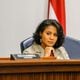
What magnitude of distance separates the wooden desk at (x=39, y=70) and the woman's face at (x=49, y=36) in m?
0.76

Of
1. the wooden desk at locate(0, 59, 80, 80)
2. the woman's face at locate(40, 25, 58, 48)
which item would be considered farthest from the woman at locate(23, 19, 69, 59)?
the wooden desk at locate(0, 59, 80, 80)

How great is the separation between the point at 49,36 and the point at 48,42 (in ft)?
0.16

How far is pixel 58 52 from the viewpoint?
2234 millimetres

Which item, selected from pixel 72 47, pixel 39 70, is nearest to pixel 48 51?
pixel 72 47

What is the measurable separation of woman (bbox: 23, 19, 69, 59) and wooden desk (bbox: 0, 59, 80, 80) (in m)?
0.68

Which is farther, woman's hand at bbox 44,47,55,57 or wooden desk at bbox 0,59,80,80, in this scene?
woman's hand at bbox 44,47,55,57

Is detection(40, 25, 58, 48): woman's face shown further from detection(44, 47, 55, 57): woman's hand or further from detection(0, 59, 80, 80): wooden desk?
detection(0, 59, 80, 80): wooden desk

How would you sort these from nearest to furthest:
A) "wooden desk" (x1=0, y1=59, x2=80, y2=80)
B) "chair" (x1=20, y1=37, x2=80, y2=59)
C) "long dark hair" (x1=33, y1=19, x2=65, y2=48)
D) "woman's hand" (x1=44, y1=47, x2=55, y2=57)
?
"wooden desk" (x1=0, y1=59, x2=80, y2=80)
"woman's hand" (x1=44, y1=47, x2=55, y2=57)
"long dark hair" (x1=33, y1=19, x2=65, y2=48)
"chair" (x1=20, y1=37, x2=80, y2=59)

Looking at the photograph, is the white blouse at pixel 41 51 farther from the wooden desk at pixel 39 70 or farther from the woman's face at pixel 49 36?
the wooden desk at pixel 39 70

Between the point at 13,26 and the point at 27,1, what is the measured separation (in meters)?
0.36

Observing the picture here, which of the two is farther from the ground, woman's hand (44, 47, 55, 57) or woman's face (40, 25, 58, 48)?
woman's face (40, 25, 58, 48)

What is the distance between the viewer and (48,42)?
2160 millimetres

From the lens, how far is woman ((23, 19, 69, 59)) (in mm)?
2150

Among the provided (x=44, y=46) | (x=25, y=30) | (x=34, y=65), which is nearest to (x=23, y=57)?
(x=34, y=65)
